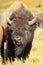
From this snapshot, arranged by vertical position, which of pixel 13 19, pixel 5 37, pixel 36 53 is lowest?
pixel 36 53

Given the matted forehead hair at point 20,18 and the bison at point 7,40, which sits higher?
the matted forehead hair at point 20,18

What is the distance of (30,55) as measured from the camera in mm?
12758

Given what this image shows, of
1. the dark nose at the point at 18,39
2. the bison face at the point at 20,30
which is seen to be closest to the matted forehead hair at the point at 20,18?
the bison face at the point at 20,30

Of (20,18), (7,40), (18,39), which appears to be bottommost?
(7,40)

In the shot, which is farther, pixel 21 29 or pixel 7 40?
Answer: pixel 7 40

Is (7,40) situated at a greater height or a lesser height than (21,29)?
lesser

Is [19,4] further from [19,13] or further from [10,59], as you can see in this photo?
[10,59]

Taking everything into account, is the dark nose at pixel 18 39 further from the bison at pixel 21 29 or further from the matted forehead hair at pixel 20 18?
the matted forehead hair at pixel 20 18

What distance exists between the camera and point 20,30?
1131 cm

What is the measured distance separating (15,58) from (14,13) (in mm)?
1626

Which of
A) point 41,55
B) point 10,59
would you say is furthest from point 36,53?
point 10,59

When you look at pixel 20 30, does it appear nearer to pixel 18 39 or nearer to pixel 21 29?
pixel 21 29

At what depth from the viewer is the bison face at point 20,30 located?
11.2 meters

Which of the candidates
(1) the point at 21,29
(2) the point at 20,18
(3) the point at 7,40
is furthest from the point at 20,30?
(3) the point at 7,40
